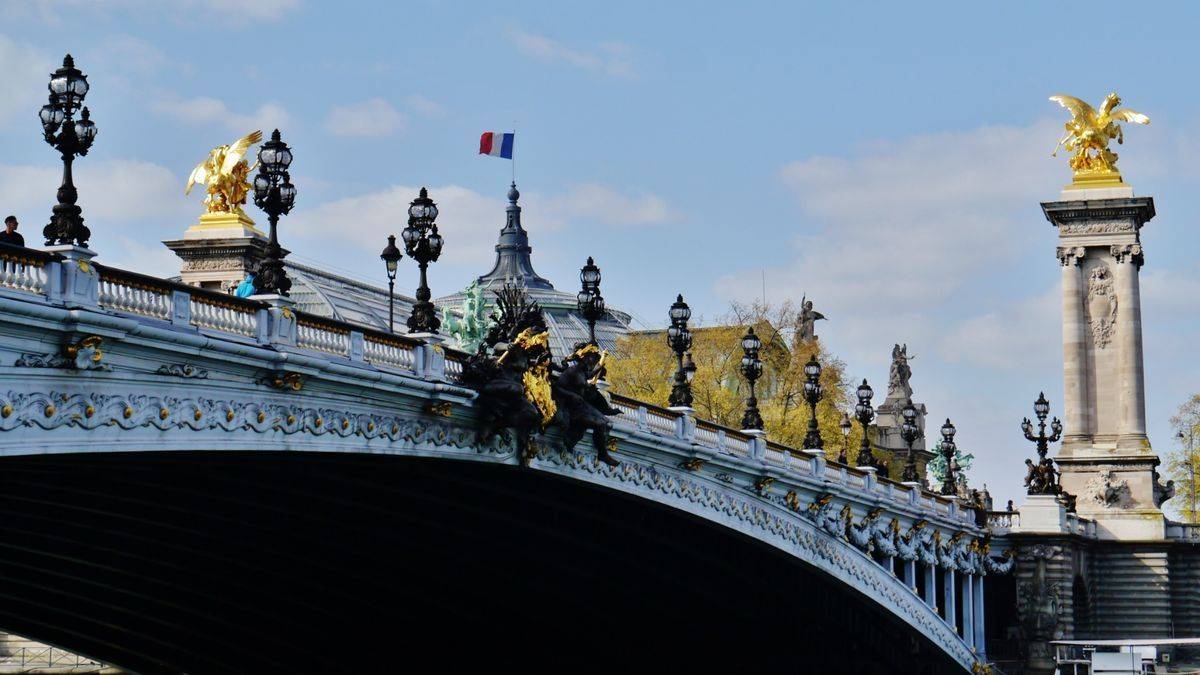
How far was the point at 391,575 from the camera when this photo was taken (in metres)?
46.0

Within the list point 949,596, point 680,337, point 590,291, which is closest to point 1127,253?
A: point 949,596

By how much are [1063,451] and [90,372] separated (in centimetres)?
6134

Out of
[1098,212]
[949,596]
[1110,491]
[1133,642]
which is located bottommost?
[1133,642]

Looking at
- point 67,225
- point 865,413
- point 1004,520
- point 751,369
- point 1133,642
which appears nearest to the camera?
point 67,225

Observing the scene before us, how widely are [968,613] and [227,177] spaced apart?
25.9m

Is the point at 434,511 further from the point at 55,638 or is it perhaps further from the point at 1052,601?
the point at 1052,601

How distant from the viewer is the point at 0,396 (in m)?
24.2

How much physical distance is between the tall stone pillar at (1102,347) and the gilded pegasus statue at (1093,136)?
1.76 meters

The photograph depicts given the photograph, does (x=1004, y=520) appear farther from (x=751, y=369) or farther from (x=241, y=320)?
(x=241, y=320)

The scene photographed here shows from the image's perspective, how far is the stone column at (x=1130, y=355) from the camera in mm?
81625

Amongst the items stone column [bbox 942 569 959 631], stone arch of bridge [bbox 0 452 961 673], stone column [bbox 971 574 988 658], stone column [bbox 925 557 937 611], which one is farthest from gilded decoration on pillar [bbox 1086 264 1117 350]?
stone column [bbox 925 557 937 611]

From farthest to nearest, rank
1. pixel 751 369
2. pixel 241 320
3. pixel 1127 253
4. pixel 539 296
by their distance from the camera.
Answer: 1. pixel 539 296
2. pixel 1127 253
3. pixel 751 369
4. pixel 241 320

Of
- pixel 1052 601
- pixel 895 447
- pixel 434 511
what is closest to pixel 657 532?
pixel 434 511

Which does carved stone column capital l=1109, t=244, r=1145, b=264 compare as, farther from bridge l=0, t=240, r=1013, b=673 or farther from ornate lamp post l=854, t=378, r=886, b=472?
ornate lamp post l=854, t=378, r=886, b=472
